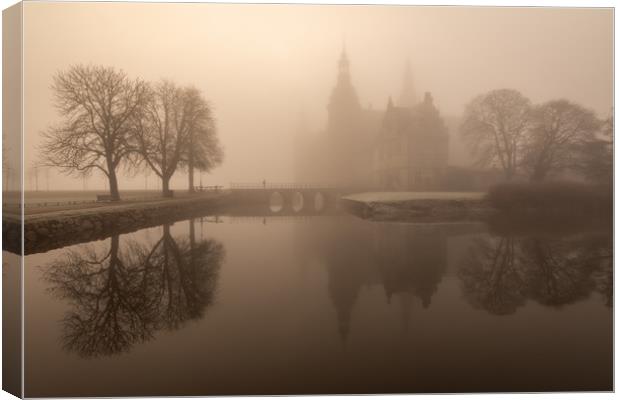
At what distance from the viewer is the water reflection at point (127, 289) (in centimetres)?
486

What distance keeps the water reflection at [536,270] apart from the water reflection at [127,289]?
3.34m

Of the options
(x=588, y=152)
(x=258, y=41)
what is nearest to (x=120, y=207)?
(x=258, y=41)

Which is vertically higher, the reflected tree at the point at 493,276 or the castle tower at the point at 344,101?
the castle tower at the point at 344,101

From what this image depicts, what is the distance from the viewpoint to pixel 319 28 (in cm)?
543

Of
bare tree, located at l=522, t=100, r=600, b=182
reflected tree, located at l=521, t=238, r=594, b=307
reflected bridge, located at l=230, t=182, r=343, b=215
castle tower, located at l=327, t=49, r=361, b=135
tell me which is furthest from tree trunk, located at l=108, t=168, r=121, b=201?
bare tree, located at l=522, t=100, r=600, b=182

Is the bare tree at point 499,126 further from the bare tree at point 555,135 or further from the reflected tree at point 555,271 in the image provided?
the reflected tree at point 555,271

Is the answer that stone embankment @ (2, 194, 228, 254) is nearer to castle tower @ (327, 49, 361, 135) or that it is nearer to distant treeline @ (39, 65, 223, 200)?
distant treeline @ (39, 65, 223, 200)

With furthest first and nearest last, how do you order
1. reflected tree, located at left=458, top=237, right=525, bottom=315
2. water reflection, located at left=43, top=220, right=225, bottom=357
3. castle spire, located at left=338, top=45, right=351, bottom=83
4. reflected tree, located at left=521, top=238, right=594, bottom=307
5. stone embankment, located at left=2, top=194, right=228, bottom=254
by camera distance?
castle spire, located at left=338, top=45, right=351, bottom=83, reflected tree, located at left=521, top=238, right=594, bottom=307, reflected tree, located at left=458, top=237, right=525, bottom=315, stone embankment, located at left=2, top=194, right=228, bottom=254, water reflection, located at left=43, top=220, right=225, bottom=357

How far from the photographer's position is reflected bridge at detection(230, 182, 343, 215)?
228 inches

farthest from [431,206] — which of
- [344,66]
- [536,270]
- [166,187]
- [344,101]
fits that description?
[166,187]

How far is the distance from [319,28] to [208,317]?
385 centimetres

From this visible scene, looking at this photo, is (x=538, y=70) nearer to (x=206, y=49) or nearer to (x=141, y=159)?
(x=206, y=49)

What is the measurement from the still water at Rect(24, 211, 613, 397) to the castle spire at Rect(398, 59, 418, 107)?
1.64 meters

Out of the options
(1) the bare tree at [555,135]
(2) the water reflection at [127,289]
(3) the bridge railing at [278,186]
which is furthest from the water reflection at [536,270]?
(2) the water reflection at [127,289]
